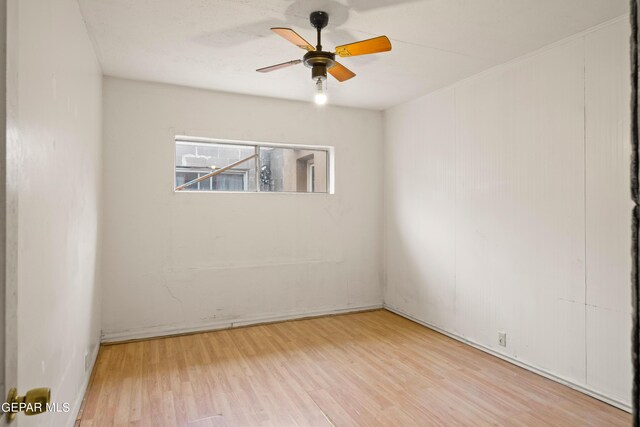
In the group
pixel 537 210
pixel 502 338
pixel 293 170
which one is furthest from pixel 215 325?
pixel 537 210

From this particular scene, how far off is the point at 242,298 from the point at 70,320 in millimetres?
2172

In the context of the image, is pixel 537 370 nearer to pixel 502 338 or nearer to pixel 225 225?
pixel 502 338

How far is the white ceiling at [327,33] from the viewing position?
2400mm

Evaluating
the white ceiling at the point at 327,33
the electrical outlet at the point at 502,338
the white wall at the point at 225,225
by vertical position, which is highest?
the white ceiling at the point at 327,33

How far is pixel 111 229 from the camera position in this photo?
3707 mm

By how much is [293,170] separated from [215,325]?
6.51 feet

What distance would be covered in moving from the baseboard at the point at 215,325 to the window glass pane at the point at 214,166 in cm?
146

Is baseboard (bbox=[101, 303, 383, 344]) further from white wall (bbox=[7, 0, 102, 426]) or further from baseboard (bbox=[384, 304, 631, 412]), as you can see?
baseboard (bbox=[384, 304, 631, 412])

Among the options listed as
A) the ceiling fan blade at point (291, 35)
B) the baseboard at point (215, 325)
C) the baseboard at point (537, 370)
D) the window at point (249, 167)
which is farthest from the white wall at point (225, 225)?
the ceiling fan blade at point (291, 35)

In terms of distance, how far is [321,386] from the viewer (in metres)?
2.80

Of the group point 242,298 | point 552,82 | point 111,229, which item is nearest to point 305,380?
point 242,298

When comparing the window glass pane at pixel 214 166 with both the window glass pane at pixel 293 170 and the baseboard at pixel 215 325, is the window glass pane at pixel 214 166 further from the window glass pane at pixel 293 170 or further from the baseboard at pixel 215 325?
the baseboard at pixel 215 325

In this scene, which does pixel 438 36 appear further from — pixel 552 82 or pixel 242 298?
pixel 242 298

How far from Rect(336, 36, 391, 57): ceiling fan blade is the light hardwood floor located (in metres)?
2.31
